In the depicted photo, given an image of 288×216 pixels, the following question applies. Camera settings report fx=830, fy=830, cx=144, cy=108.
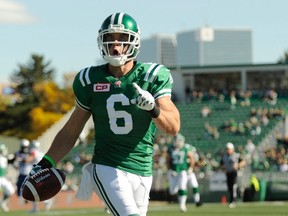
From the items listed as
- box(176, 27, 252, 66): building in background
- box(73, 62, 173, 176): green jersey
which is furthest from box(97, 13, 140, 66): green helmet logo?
box(176, 27, 252, 66): building in background

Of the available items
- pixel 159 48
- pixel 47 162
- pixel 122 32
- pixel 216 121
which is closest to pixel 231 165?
pixel 47 162

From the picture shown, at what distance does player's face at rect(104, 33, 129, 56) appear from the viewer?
6.28m

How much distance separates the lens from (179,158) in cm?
1992

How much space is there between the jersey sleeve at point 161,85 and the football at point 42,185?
3.31 feet

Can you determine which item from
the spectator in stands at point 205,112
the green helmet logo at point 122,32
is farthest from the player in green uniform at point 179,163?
the spectator in stands at point 205,112

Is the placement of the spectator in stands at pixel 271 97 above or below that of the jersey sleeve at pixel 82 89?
below

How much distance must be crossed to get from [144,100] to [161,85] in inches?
23.1

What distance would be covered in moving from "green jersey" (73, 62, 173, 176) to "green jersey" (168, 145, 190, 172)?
1342cm

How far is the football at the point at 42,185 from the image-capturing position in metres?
6.35

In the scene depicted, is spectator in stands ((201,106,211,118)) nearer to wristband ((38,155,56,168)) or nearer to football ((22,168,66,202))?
wristband ((38,155,56,168))

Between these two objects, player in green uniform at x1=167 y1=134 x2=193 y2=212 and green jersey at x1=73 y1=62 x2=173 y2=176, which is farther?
player in green uniform at x1=167 y1=134 x2=193 y2=212

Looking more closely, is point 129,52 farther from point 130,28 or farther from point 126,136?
point 126,136

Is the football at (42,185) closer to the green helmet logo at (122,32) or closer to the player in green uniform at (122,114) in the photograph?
the player in green uniform at (122,114)

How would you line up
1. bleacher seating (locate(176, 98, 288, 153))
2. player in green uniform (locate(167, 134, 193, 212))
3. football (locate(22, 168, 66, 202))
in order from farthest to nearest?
bleacher seating (locate(176, 98, 288, 153)) < player in green uniform (locate(167, 134, 193, 212)) < football (locate(22, 168, 66, 202))
